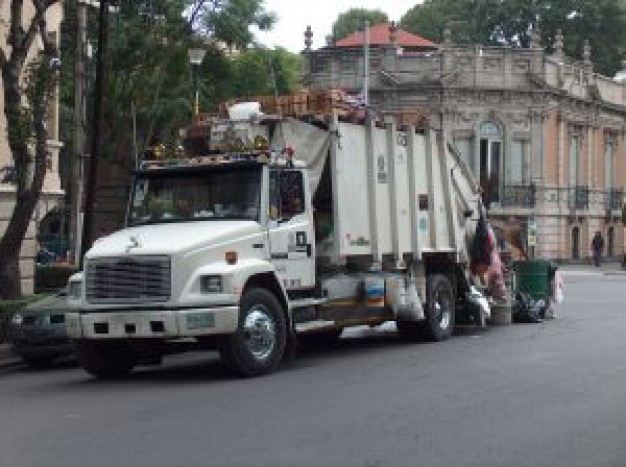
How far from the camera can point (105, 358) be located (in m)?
13.9

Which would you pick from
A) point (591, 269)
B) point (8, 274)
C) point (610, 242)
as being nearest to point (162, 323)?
point (8, 274)

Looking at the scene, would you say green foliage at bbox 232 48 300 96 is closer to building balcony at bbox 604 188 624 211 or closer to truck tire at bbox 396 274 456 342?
building balcony at bbox 604 188 624 211

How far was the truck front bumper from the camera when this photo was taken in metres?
12.6

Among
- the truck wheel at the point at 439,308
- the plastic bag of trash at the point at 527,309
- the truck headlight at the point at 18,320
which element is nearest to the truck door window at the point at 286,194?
the truck wheel at the point at 439,308

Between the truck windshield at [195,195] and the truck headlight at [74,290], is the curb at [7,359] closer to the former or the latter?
the truck headlight at [74,290]

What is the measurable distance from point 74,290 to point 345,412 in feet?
14.6

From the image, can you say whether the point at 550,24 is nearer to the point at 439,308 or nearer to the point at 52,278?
the point at 52,278

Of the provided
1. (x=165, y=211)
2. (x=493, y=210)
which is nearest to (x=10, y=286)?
(x=165, y=211)

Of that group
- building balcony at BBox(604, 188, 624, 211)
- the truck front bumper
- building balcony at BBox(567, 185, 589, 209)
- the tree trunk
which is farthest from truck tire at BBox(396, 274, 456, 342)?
building balcony at BBox(604, 188, 624, 211)

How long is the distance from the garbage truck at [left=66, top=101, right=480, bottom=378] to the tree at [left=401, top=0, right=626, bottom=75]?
5416 centimetres

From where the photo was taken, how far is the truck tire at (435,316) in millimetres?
17328

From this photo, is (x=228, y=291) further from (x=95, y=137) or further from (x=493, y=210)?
(x=493, y=210)

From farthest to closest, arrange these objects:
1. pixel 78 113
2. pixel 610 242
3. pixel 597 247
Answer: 1. pixel 610 242
2. pixel 597 247
3. pixel 78 113

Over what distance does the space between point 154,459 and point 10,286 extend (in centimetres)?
1112
